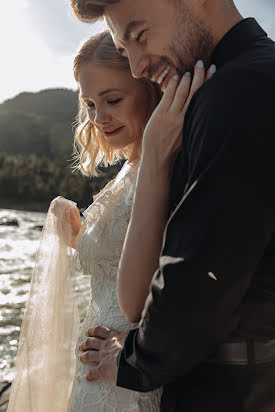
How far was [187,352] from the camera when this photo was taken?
0.91m

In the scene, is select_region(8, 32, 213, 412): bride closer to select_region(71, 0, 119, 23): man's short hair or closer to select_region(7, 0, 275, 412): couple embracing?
select_region(7, 0, 275, 412): couple embracing

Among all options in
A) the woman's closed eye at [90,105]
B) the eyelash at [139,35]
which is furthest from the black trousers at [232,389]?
the woman's closed eye at [90,105]

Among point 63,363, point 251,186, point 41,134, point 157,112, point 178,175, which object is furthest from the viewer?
point 41,134

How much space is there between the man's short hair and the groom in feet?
0.04

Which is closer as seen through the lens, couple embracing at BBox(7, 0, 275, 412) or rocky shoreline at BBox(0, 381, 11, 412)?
couple embracing at BBox(7, 0, 275, 412)

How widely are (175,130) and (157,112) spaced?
0.07 metres

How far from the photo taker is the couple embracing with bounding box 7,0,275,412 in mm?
838

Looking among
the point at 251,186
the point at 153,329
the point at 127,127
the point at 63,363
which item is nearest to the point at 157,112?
the point at 251,186

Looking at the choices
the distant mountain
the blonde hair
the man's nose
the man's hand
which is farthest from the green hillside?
the man's nose

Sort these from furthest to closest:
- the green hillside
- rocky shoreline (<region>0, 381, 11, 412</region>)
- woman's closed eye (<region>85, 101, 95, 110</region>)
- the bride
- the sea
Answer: the green hillside
the sea
rocky shoreline (<region>0, 381, 11, 412</region>)
woman's closed eye (<region>85, 101, 95, 110</region>)
the bride

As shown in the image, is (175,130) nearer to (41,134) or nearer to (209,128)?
(209,128)

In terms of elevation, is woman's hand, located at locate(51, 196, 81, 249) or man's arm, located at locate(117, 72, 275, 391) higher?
man's arm, located at locate(117, 72, 275, 391)

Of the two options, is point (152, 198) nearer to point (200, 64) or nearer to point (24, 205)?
point (200, 64)

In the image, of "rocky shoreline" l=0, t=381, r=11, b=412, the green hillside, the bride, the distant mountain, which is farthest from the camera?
the distant mountain
